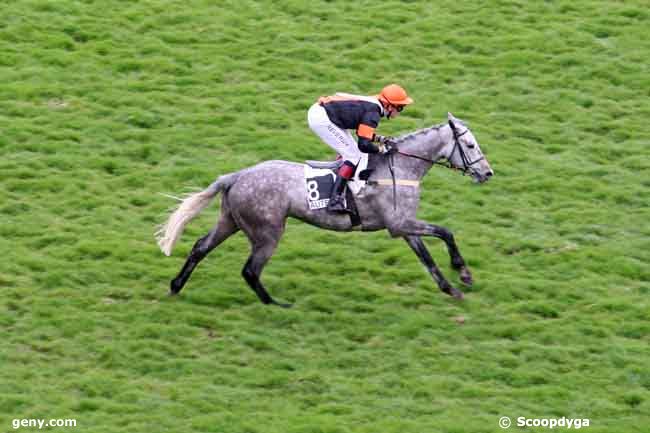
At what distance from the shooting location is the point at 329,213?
41.8ft

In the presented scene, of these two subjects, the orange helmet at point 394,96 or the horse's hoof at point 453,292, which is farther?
the horse's hoof at point 453,292

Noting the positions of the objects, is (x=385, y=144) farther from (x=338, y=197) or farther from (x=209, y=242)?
(x=209, y=242)

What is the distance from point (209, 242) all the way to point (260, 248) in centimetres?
60

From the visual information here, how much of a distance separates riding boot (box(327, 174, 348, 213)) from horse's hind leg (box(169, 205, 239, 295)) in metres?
1.12

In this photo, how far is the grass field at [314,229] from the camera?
11289 millimetres

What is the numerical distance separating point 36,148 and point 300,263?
15.8 feet

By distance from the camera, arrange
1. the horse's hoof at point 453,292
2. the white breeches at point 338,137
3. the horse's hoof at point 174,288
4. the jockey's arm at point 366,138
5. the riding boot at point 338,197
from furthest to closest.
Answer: the horse's hoof at point 174,288, the horse's hoof at point 453,292, the white breeches at point 338,137, the riding boot at point 338,197, the jockey's arm at point 366,138

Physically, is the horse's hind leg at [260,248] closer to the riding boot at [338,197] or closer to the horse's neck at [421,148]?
the riding boot at [338,197]

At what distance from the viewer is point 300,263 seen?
1395 centimetres

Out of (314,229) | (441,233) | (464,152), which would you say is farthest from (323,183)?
(314,229)

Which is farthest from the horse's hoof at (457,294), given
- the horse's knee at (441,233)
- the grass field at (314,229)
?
the horse's knee at (441,233)

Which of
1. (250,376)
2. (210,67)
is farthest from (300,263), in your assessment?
(210,67)

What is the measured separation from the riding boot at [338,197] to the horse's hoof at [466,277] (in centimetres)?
158

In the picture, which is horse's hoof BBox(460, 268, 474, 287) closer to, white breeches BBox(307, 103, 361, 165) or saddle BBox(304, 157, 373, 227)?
saddle BBox(304, 157, 373, 227)
